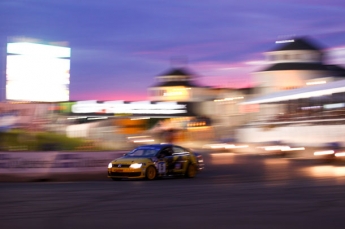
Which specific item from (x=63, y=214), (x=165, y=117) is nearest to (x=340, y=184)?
(x=63, y=214)

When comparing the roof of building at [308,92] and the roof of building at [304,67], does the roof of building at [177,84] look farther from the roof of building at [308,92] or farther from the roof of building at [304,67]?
the roof of building at [308,92]

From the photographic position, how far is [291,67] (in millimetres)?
88000

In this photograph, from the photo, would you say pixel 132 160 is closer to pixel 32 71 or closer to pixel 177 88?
pixel 32 71

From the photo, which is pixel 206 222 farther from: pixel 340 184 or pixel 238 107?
pixel 238 107

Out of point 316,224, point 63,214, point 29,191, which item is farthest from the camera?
point 29,191

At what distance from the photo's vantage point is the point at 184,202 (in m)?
15.0

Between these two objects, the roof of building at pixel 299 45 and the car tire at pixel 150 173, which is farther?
the roof of building at pixel 299 45

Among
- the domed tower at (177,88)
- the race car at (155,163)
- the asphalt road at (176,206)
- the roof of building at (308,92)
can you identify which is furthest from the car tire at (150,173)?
the domed tower at (177,88)

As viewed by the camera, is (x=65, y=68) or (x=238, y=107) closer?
(x=65, y=68)

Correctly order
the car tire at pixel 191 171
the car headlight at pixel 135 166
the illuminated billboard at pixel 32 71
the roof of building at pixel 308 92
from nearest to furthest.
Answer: the car headlight at pixel 135 166 → the car tire at pixel 191 171 → the illuminated billboard at pixel 32 71 → the roof of building at pixel 308 92

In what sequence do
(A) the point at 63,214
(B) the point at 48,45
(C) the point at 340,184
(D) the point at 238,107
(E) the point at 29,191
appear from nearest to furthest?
1. (A) the point at 63,214
2. (E) the point at 29,191
3. (C) the point at 340,184
4. (B) the point at 48,45
5. (D) the point at 238,107

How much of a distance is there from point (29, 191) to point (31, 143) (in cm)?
1038

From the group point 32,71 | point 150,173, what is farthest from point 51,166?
point 32,71

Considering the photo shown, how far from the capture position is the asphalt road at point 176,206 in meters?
Answer: 11.6
